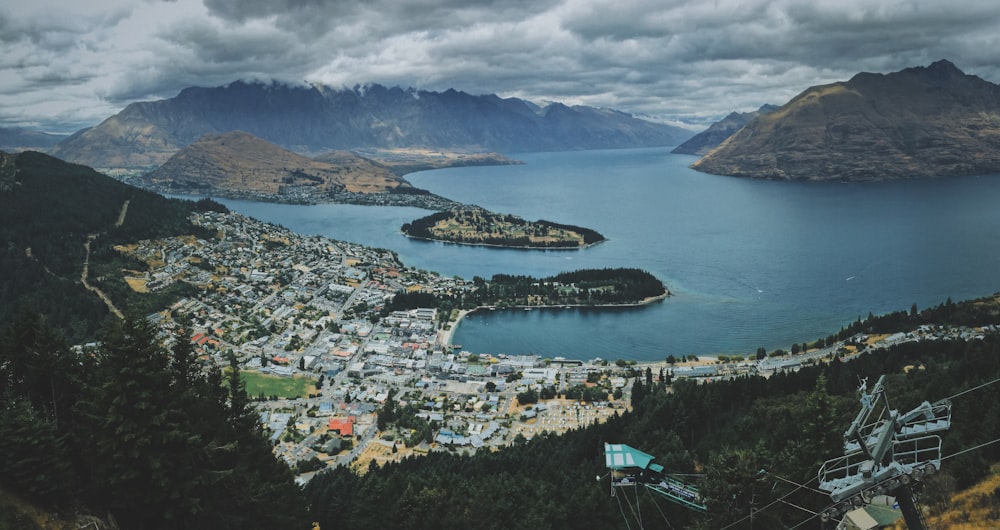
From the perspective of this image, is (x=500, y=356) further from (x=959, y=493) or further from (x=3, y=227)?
(x=3, y=227)

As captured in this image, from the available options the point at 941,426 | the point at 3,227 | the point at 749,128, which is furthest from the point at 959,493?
the point at 749,128

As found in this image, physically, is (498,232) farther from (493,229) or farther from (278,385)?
(278,385)

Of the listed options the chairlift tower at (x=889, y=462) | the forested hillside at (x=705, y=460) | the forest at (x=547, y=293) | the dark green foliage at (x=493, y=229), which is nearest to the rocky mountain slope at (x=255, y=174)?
the dark green foliage at (x=493, y=229)

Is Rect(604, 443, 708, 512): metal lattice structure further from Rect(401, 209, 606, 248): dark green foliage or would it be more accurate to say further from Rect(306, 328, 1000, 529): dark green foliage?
Rect(401, 209, 606, 248): dark green foliage

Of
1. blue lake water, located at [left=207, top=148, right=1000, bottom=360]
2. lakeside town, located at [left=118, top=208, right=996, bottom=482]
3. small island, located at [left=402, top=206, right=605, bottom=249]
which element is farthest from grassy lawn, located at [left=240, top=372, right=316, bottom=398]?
small island, located at [left=402, top=206, right=605, bottom=249]

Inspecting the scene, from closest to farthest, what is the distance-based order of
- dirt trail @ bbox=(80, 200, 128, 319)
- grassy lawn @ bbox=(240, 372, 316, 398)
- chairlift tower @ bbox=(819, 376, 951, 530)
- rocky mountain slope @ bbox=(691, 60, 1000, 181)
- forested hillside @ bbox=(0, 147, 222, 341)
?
chairlift tower @ bbox=(819, 376, 951, 530)
grassy lawn @ bbox=(240, 372, 316, 398)
forested hillside @ bbox=(0, 147, 222, 341)
dirt trail @ bbox=(80, 200, 128, 319)
rocky mountain slope @ bbox=(691, 60, 1000, 181)

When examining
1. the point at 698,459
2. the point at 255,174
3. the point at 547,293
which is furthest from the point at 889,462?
the point at 255,174

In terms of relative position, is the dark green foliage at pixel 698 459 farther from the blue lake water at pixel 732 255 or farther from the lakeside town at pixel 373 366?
the blue lake water at pixel 732 255
